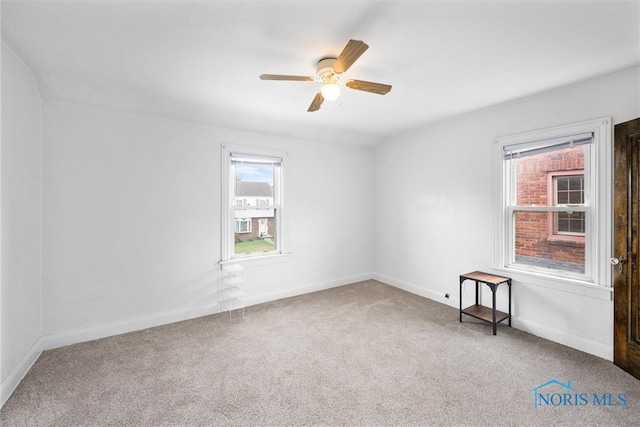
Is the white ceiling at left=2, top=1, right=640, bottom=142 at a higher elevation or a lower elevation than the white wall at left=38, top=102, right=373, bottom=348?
higher

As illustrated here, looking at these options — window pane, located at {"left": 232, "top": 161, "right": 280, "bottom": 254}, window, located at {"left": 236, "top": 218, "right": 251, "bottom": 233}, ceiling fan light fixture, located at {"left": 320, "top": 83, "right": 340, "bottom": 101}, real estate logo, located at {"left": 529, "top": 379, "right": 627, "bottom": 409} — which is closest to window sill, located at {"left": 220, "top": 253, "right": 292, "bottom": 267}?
window pane, located at {"left": 232, "top": 161, "right": 280, "bottom": 254}

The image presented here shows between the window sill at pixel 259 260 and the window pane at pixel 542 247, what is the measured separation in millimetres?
3023

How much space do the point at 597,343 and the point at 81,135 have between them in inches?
213

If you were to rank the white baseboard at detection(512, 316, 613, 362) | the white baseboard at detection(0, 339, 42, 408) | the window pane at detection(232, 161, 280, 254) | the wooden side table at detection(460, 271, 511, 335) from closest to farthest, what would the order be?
the white baseboard at detection(0, 339, 42, 408), the white baseboard at detection(512, 316, 613, 362), the wooden side table at detection(460, 271, 511, 335), the window pane at detection(232, 161, 280, 254)

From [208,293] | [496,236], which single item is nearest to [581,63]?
[496,236]

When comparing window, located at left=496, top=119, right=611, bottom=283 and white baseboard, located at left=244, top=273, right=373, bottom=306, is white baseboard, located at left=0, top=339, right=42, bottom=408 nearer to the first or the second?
white baseboard, located at left=244, top=273, right=373, bottom=306

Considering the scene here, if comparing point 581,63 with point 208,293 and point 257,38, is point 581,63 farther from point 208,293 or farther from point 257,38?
point 208,293

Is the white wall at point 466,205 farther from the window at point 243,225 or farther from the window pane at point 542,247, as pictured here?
the window at point 243,225

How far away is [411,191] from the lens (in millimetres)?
4512

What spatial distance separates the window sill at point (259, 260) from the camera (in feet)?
12.8

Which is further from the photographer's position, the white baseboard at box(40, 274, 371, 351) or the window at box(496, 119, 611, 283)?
the white baseboard at box(40, 274, 371, 351)

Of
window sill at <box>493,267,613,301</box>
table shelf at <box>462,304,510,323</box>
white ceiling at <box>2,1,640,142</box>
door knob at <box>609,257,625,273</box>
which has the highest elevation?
white ceiling at <box>2,1,640,142</box>

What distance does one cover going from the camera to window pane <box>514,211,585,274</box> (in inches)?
115

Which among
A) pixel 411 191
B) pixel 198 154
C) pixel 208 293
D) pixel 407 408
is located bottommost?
pixel 407 408
